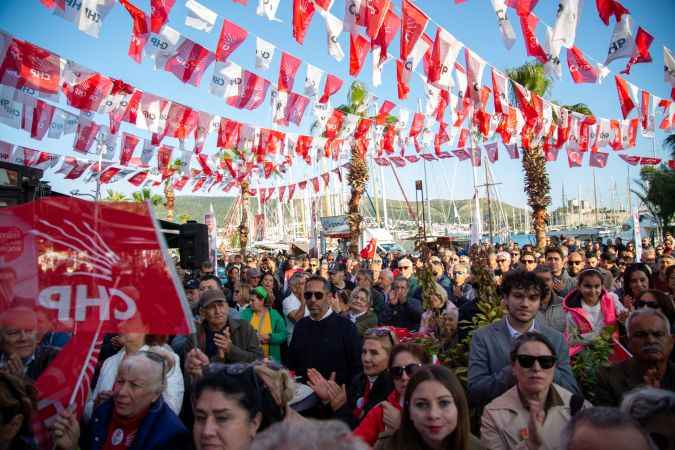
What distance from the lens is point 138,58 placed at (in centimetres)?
841

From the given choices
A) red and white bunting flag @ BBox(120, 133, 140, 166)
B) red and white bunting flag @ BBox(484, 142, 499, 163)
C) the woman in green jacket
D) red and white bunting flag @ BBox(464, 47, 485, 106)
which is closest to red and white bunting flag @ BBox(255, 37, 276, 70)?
red and white bunting flag @ BBox(464, 47, 485, 106)

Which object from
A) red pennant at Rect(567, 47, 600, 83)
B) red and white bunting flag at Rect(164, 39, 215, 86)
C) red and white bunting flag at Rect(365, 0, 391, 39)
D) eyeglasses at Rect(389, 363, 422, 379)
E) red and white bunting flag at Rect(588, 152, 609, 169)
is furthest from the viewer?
red and white bunting flag at Rect(588, 152, 609, 169)

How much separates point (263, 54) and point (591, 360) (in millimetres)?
7691

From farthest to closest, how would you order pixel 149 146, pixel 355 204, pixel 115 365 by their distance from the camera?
pixel 355 204
pixel 149 146
pixel 115 365

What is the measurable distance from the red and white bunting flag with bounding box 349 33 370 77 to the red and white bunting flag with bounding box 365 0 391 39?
99 cm

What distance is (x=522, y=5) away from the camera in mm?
7289

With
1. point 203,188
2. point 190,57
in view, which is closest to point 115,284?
point 190,57

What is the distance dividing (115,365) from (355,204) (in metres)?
19.6

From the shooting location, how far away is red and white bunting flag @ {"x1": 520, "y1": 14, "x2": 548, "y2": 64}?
814cm

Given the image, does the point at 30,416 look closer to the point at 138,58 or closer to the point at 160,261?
the point at 160,261

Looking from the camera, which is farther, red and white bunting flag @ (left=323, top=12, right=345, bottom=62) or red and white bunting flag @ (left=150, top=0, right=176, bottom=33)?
red and white bunting flag @ (left=323, top=12, right=345, bottom=62)

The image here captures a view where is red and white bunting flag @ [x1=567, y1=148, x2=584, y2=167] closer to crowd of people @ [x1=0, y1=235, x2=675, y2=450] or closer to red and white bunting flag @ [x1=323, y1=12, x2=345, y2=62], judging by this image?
red and white bunting flag @ [x1=323, y1=12, x2=345, y2=62]

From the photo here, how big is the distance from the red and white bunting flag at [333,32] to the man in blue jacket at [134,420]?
681cm

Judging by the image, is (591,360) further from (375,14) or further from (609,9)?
(375,14)
